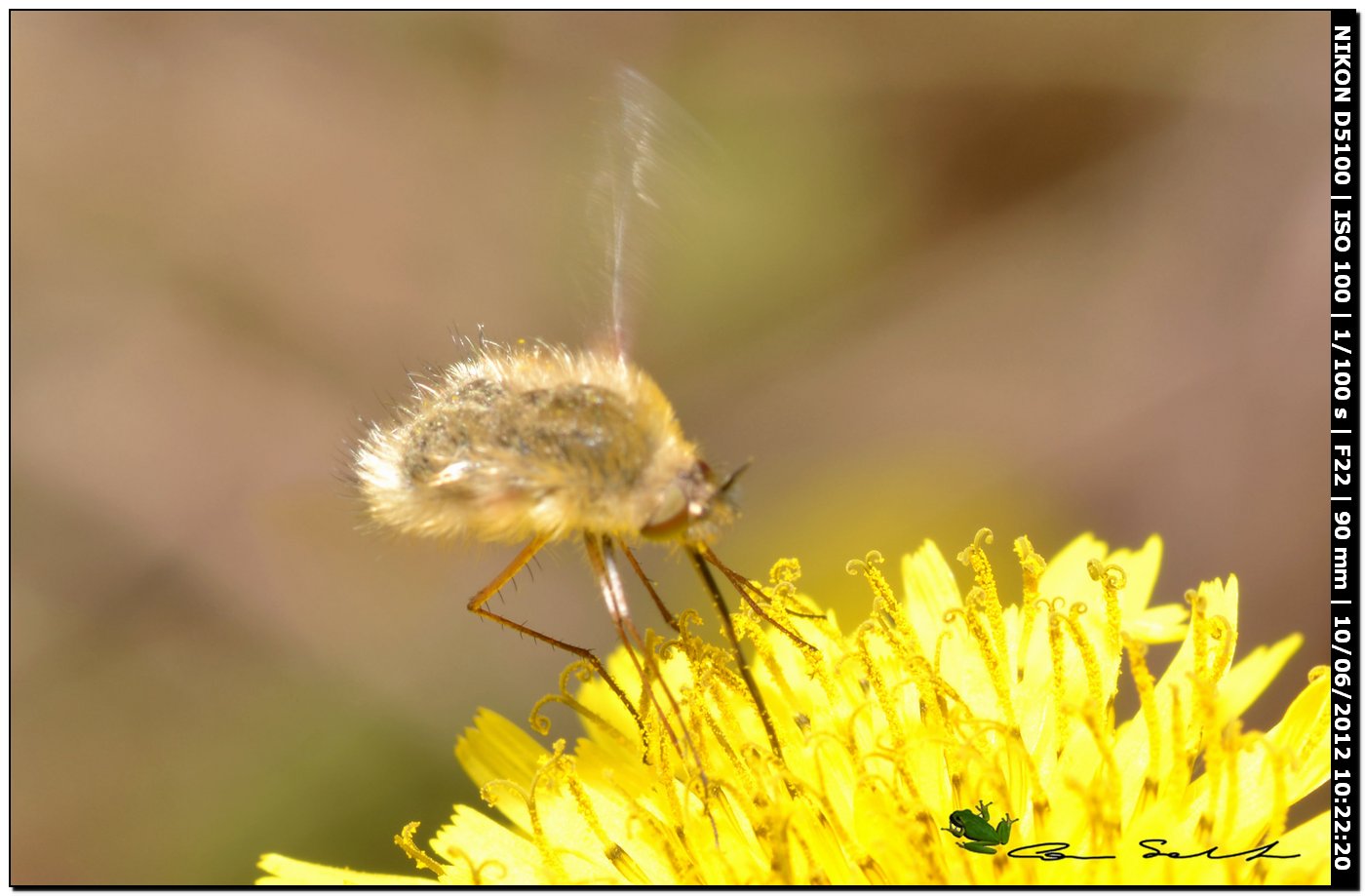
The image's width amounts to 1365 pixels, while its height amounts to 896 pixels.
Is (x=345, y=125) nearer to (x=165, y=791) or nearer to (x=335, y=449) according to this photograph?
(x=335, y=449)

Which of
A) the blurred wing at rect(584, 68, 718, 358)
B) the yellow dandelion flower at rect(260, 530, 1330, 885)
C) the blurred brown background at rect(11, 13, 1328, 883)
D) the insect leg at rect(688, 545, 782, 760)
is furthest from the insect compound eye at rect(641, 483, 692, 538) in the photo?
the blurred brown background at rect(11, 13, 1328, 883)

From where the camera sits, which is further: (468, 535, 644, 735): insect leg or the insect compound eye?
(468, 535, 644, 735): insect leg

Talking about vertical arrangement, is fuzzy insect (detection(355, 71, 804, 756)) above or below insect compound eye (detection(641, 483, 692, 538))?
above

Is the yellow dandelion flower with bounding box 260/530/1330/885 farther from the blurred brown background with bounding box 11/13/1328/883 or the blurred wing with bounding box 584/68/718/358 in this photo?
the blurred brown background with bounding box 11/13/1328/883

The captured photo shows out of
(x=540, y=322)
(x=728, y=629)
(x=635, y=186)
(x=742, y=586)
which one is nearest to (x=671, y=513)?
(x=728, y=629)

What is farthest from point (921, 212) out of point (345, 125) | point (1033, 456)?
point (345, 125)

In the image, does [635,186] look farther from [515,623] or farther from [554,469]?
[515,623]

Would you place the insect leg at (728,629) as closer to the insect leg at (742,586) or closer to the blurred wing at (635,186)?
the insect leg at (742,586)
